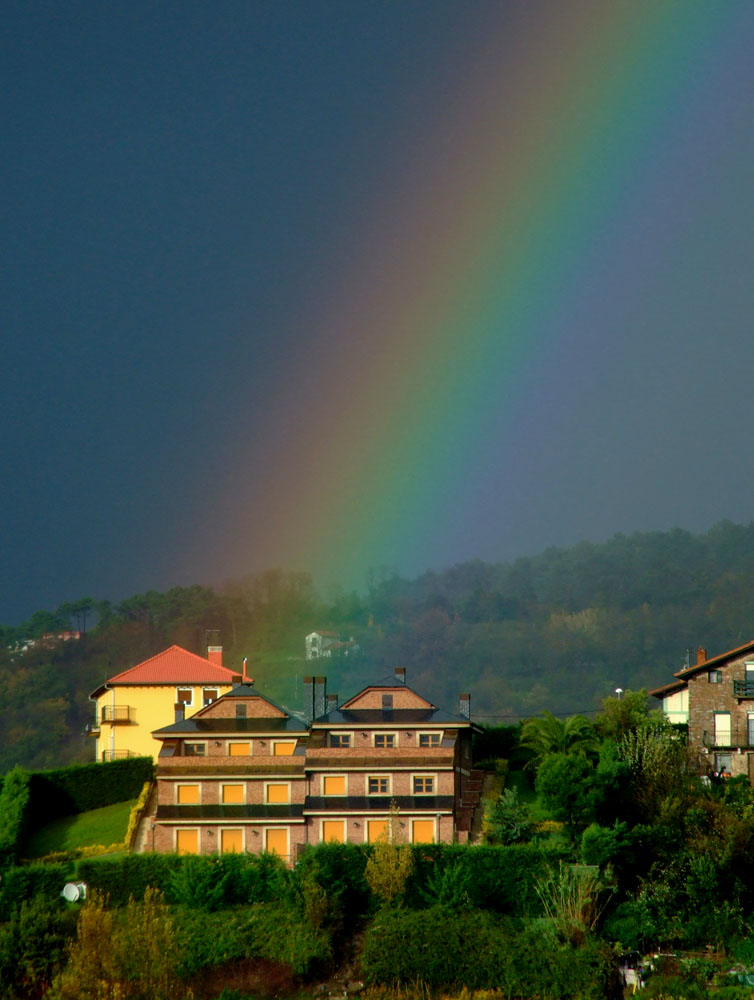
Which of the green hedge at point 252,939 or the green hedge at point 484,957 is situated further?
the green hedge at point 252,939

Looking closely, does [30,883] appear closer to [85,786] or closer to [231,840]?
[231,840]

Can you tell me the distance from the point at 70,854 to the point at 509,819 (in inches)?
769

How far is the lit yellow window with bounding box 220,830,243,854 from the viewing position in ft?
181

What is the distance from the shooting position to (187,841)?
55.7 m

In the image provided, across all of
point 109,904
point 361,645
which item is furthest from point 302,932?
point 361,645

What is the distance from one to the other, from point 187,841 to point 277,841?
12.9ft

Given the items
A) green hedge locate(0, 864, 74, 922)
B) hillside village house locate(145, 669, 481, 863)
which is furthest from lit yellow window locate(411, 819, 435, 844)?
green hedge locate(0, 864, 74, 922)

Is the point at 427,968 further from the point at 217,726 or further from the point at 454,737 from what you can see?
the point at 217,726

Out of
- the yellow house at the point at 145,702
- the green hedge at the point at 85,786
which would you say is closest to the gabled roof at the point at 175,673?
the yellow house at the point at 145,702

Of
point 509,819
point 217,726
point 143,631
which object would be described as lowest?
point 509,819

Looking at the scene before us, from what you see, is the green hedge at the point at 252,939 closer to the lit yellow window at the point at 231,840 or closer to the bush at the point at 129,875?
the bush at the point at 129,875

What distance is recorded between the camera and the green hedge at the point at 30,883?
5156 centimetres

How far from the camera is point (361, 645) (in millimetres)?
198125

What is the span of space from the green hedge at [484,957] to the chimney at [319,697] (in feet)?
47.3
